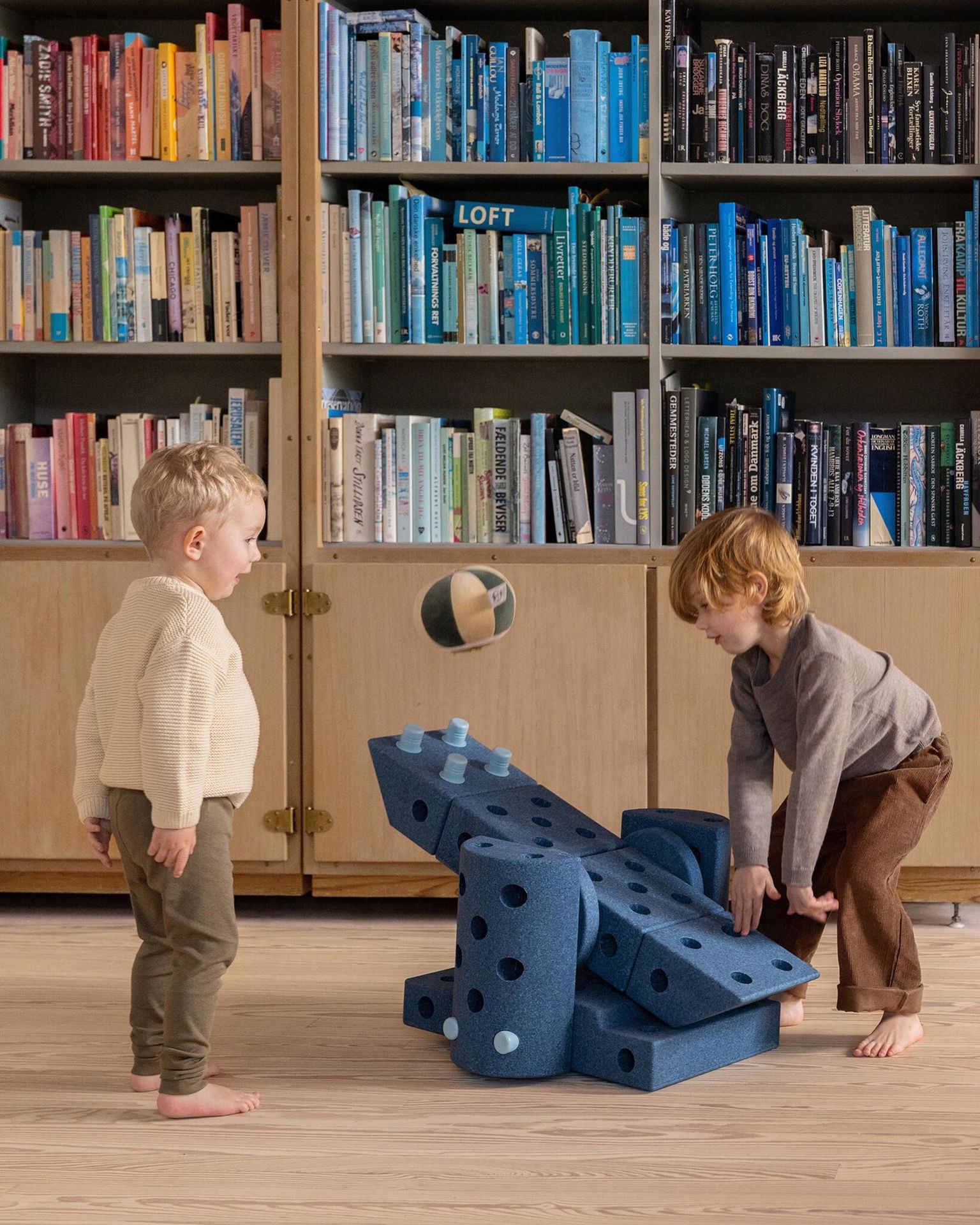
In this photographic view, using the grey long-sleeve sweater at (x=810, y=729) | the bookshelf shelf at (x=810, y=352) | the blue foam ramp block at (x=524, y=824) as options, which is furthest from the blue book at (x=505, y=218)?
the blue foam ramp block at (x=524, y=824)

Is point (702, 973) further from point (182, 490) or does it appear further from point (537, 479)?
point (537, 479)

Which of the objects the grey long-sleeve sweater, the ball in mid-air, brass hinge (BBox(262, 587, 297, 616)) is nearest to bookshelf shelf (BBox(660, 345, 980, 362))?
the ball in mid-air

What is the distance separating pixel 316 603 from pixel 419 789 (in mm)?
688

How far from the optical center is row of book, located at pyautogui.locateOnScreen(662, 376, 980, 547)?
2.50 m

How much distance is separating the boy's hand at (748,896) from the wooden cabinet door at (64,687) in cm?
98

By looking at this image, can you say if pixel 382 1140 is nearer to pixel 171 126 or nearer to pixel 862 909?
pixel 862 909

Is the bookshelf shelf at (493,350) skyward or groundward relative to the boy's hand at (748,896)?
skyward

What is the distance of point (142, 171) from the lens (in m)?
2.54

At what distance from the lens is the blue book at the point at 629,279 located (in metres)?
2.50

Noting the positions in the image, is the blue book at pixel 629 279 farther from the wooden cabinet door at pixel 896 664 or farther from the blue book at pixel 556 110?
the wooden cabinet door at pixel 896 664

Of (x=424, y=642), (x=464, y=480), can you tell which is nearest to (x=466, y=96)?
(x=464, y=480)

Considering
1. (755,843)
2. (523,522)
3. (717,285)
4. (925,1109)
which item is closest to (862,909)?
(755,843)

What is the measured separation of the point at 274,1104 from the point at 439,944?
2.43ft

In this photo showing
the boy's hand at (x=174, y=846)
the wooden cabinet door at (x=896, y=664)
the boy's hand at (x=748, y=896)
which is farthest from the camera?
the wooden cabinet door at (x=896, y=664)
